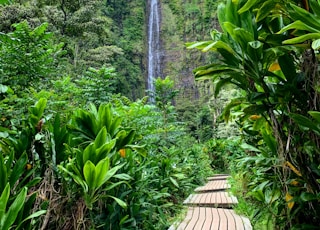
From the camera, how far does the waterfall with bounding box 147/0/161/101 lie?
1898cm

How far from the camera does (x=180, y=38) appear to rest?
19.7m

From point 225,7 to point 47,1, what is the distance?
33.6 ft

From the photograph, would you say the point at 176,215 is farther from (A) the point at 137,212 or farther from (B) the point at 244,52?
(B) the point at 244,52

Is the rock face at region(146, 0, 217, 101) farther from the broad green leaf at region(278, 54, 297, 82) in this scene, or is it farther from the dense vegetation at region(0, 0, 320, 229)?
the broad green leaf at region(278, 54, 297, 82)

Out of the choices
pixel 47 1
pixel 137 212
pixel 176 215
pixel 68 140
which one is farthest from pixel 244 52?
pixel 47 1

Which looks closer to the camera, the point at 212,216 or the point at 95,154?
the point at 95,154

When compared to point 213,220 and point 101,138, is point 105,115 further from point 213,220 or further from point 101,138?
point 213,220

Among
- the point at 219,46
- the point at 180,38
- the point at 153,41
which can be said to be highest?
the point at 153,41

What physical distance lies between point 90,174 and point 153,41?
766 inches

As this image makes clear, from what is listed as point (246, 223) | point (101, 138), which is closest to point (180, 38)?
point (246, 223)

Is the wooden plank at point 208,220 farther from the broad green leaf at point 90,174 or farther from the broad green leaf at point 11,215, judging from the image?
the broad green leaf at point 11,215

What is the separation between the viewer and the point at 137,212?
6.71 feet

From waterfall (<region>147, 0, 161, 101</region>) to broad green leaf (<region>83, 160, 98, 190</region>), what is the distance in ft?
55.2

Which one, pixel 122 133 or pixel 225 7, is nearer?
pixel 225 7
